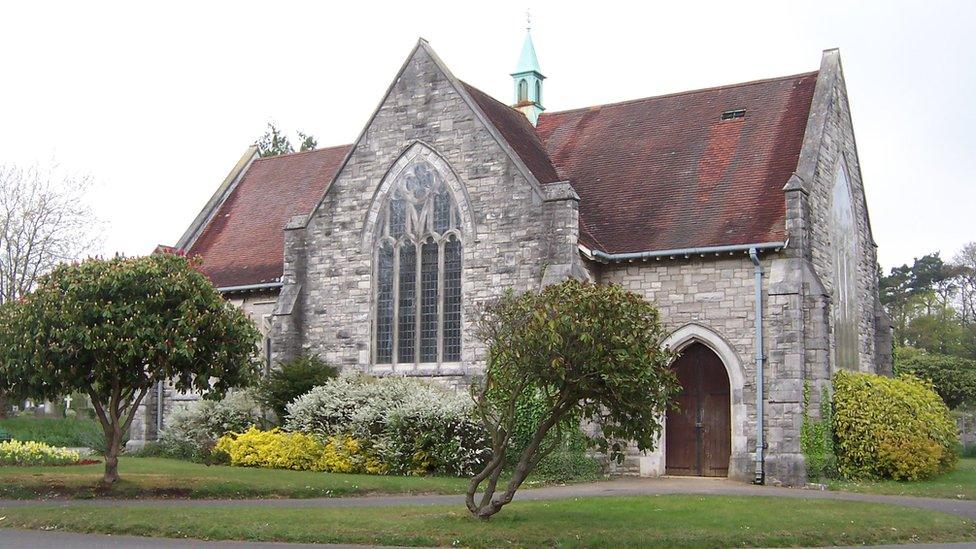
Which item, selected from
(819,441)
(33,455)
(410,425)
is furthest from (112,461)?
(819,441)

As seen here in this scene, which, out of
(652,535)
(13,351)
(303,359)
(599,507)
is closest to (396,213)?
(303,359)

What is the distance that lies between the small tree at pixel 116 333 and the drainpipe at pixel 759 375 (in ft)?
35.1

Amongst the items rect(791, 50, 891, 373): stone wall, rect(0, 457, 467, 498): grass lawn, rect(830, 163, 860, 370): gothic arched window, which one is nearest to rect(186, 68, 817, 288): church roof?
rect(791, 50, 891, 373): stone wall

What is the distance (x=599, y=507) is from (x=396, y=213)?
489 inches

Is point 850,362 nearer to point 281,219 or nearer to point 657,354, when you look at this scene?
point 657,354

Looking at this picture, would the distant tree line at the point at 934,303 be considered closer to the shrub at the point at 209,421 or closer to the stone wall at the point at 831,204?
the stone wall at the point at 831,204

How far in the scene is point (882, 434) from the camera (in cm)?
2325

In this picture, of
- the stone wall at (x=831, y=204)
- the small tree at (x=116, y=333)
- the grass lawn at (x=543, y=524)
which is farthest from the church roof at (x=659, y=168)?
the grass lawn at (x=543, y=524)

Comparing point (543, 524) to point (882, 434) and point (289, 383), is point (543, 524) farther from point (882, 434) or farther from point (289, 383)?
point (289, 383)

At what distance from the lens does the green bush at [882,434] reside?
23.0 metres

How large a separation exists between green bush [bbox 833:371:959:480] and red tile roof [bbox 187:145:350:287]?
1527cm

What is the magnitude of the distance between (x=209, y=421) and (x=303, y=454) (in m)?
Result: 4.57

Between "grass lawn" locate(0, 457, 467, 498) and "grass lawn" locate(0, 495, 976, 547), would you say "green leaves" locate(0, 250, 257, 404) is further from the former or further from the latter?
"grass lawn" locate(0, 495, 976, 547)

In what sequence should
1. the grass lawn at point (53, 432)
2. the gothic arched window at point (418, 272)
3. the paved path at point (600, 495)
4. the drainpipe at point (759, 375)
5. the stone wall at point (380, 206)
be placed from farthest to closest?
the grass lawn at point (53, 432) → the gothic arched window at point (418, 272) → the stone wall at point (380, 206) → the drainpipe at point (759, 375) → the paved path at point (600, 495)
